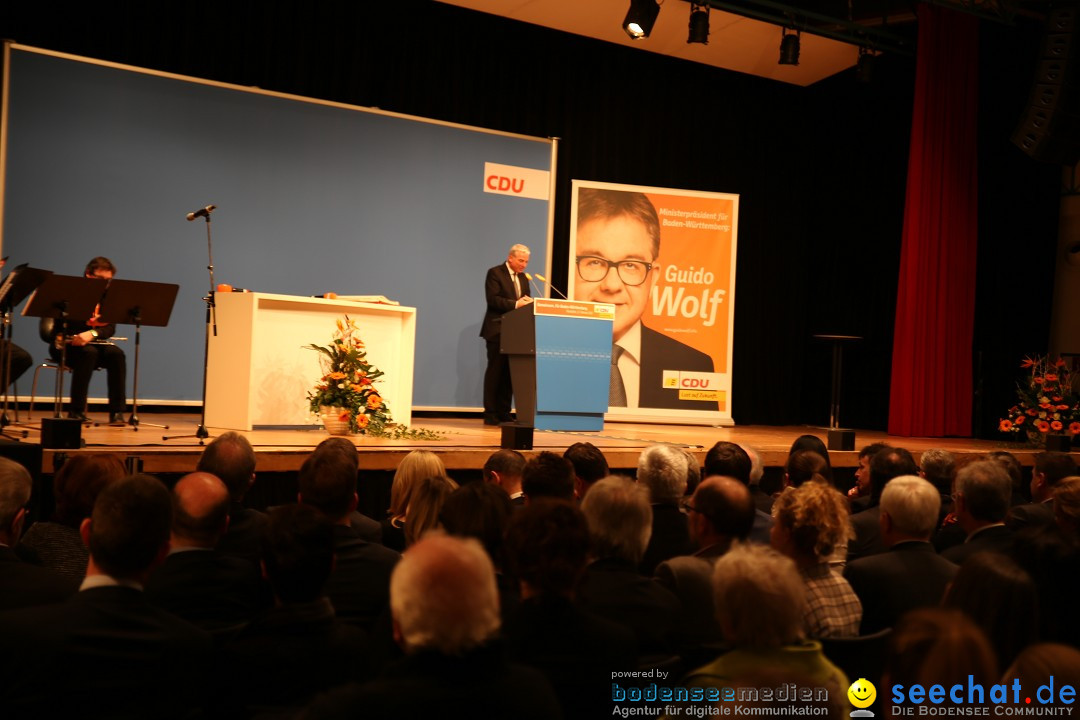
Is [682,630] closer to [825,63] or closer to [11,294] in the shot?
[11,294]

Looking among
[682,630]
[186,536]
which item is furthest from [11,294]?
[682,630]

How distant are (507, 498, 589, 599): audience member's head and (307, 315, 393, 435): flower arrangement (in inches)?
171

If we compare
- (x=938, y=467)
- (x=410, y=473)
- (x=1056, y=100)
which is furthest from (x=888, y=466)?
(x=1056, y=100)

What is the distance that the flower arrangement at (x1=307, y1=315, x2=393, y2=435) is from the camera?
6.50m

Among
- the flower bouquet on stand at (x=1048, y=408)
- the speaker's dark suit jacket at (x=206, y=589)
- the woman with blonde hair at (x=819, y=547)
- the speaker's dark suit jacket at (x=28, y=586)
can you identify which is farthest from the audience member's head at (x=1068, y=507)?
the flower bouquet on stand at (x=1048, y=408)

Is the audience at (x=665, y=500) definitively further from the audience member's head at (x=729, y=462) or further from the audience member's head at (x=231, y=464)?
the audience member's head at (x=231, y=464)

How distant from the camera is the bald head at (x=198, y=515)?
2.67 m

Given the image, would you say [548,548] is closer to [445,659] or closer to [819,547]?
[445,659]

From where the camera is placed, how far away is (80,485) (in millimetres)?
3195

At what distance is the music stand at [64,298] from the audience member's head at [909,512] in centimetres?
441

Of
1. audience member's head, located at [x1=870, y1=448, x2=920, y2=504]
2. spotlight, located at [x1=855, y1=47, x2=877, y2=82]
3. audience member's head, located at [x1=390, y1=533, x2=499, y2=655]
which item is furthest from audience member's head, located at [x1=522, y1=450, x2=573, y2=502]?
spotlight, located at [x1=855, y1=47, x2=877, y2=82]

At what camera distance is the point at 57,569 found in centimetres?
309

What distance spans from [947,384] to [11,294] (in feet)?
28.1

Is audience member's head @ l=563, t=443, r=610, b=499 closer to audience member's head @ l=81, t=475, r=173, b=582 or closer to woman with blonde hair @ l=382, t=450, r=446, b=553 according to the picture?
woman with blonde hair @ l=382, t=450, r=446, b=553
